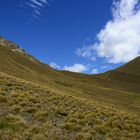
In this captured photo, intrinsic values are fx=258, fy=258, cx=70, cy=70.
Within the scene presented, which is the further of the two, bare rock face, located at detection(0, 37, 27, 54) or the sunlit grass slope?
bare rock face, located at detection(0, 37, 27, 54)

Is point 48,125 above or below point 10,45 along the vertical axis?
below

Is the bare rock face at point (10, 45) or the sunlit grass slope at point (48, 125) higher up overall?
the bare rock face at point (10, 45)

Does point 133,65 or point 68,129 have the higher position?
point 133,65

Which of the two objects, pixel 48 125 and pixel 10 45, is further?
pixel 10 45

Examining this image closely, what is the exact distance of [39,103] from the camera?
1889cm

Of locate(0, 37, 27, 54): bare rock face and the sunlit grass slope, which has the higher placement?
locate(0, 37, 27, 54): bare rock face

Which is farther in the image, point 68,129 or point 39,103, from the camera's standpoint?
point 39,103

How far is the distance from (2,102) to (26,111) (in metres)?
2.03

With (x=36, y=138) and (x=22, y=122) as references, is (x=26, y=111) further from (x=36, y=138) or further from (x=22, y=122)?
(x=36, y=138)

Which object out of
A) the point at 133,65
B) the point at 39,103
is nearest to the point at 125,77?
the point at 133,65

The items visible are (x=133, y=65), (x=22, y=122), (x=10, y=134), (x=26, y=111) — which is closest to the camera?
(x=10, y=134)

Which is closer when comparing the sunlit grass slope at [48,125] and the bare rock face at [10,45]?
the sunlit grass slope at [48,125]

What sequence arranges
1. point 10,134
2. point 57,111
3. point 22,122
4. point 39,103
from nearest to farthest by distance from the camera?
1. point 10,134
2. point 22,122
3. point 57,111
4. point 39,103

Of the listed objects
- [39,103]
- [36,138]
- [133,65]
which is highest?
[133,65]
